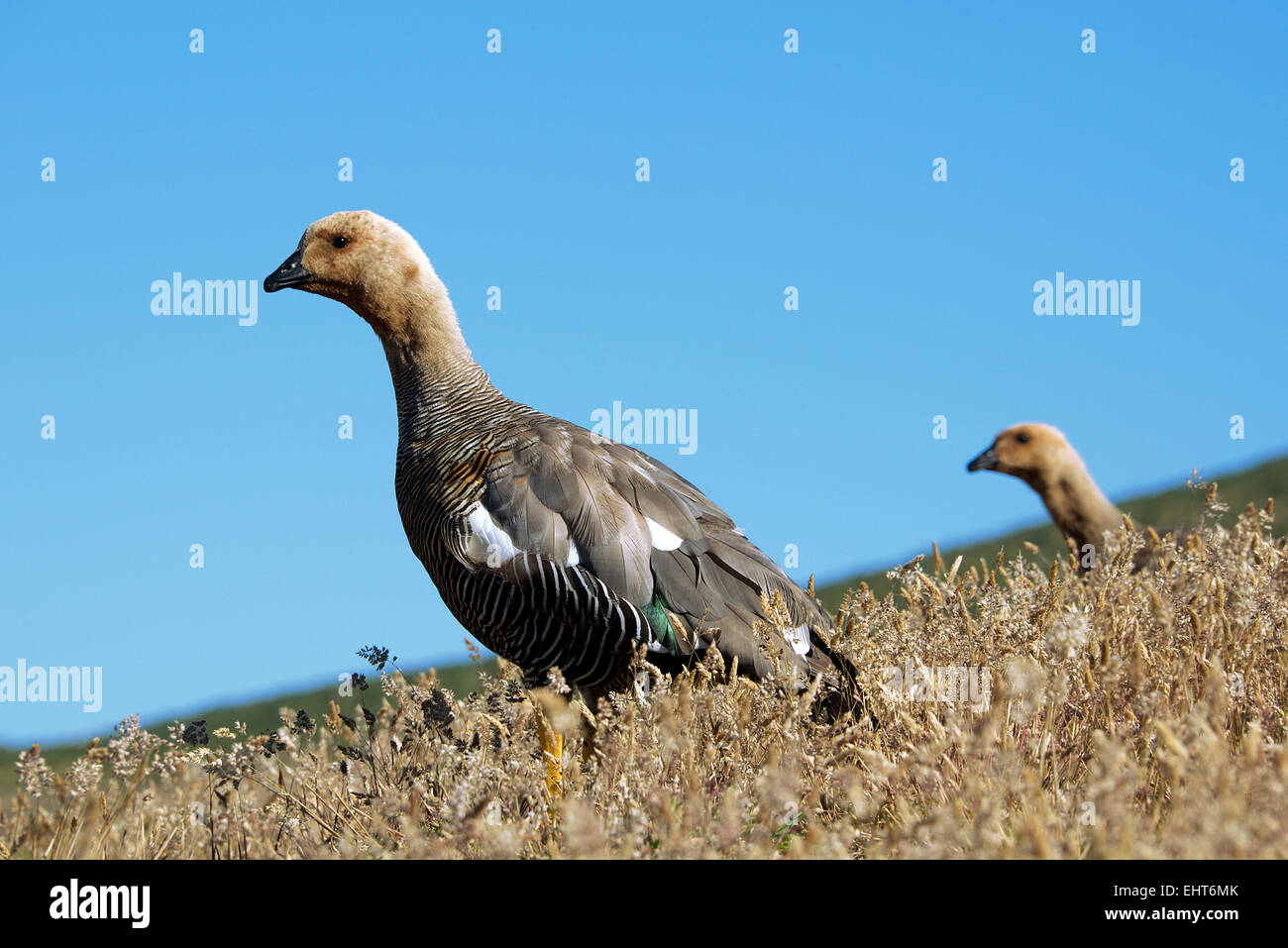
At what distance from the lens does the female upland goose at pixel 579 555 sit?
527 centimetres

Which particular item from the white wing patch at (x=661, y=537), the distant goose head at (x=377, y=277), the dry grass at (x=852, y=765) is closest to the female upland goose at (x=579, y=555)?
the white wing patch at (x=661, y=537)

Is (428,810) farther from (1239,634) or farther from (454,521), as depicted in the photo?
(1239,634)

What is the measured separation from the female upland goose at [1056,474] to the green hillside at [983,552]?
38.2 feet

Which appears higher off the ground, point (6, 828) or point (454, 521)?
point (454, 521)

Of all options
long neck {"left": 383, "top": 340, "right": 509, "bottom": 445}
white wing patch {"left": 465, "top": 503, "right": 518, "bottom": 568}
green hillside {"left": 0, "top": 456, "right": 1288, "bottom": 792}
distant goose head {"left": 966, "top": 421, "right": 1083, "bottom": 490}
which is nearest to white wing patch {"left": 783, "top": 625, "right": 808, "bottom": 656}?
white wing patch {"left": 465, "top": 503, "right": 518, "bottom": 568}

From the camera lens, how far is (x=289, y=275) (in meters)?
7.42

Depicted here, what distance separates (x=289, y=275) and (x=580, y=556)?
3.40m

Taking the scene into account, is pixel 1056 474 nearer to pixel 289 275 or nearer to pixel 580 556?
pixel 580 556

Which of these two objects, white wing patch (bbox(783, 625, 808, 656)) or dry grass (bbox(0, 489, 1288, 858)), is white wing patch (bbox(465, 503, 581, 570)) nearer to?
dry grass (bbox(0, 489, 1288, 858))

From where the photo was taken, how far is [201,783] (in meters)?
5.31

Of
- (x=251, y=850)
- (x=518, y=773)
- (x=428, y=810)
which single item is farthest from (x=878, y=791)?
(x=251, y=850)

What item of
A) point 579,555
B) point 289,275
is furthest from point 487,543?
point 289,275

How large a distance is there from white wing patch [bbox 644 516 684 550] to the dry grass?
72 cm
